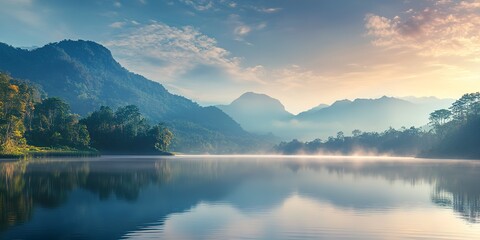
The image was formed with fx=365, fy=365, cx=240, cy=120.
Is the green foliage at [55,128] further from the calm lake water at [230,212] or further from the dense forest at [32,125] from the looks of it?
the calm lake water at [230,212]

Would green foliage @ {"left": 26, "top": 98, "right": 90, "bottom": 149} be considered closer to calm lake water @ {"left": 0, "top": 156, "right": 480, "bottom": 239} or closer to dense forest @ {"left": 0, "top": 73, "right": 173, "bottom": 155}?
dense forest @ {"left": 0, "top": 73, "right": 173, "bottom": 155}

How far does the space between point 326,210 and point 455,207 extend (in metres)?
12.2

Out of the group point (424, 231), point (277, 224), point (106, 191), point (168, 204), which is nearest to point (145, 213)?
point (168, 204)

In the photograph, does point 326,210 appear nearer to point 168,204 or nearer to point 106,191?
point 168,204

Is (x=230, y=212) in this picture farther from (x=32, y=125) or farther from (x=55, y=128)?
(x=32, y=125)

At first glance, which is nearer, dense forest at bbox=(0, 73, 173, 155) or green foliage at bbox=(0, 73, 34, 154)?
green foliage at bbox=(0, 73, 34, 154)

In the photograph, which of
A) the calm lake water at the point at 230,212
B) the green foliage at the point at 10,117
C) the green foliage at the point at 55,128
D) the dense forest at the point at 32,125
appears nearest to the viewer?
the calm lake water at the point at 230,212

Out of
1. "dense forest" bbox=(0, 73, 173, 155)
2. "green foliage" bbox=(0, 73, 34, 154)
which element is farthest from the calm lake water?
"dense forest" bbox=(0, 73, 173, 155)

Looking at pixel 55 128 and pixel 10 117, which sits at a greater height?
pixel 10 117

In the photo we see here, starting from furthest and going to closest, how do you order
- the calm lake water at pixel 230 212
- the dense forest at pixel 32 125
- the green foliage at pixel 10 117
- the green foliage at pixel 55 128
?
the green foliage at pixel 55 128, the dense forest at pixel 32 125, the green foliage at pixel 10 117, the calm lake water at pixel 230 212

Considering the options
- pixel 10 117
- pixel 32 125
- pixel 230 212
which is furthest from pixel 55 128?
pixel 230 212

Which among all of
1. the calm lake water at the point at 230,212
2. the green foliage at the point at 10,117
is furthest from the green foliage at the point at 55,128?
the calm lake water at the point at 230,212

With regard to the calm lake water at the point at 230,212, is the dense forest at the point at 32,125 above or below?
above

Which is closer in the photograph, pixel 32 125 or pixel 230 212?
pixel 230 212
